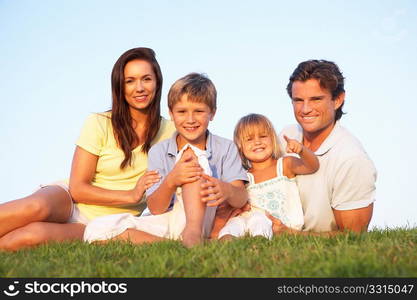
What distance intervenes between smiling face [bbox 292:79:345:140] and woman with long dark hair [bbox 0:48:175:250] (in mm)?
1699

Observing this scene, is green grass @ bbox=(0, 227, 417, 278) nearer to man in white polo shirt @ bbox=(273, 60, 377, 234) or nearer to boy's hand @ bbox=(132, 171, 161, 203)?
boy's hand @ bbox=(132, 171, 161, 203)

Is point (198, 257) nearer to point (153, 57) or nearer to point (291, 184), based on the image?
point (291, 184)

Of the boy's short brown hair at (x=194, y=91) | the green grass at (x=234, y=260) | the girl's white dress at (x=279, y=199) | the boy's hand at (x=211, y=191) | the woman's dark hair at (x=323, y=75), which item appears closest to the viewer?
the green grass at (x=234, y=260)

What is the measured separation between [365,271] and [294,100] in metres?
3.15

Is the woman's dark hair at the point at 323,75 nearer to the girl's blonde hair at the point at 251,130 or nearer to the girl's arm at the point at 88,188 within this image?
the girl's blonde hair at the point at 251,130

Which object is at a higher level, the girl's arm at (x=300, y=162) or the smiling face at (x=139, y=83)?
the smiling face at (x=139, y=83)

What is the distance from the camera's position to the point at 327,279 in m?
A: 3.46

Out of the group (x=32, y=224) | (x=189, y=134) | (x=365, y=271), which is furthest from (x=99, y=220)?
(x=365, y=271)

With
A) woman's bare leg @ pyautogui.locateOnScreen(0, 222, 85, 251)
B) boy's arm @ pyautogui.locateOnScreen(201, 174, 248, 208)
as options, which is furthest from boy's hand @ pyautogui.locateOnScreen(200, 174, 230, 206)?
woman's bare leg @ pyautogui.locateOnScreen(0, 222, 85, 251)

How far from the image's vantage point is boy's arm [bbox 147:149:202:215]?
5.09m

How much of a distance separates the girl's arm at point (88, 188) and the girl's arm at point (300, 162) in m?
1.90

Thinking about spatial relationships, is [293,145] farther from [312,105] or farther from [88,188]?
[88,188]

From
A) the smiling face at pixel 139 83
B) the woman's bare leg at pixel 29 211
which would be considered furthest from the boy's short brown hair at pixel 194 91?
the woman's bare leg at pixel 29 211

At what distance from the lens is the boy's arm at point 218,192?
509cm
